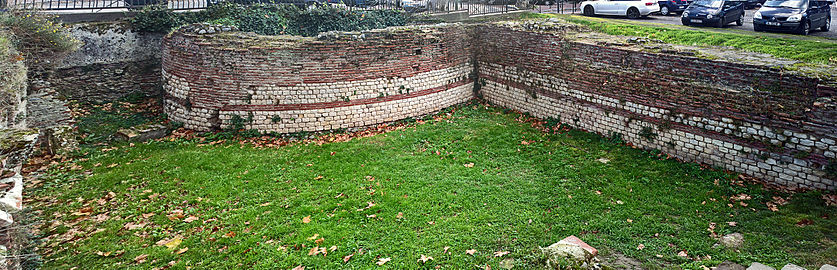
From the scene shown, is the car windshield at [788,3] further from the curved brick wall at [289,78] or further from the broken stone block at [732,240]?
the broken stone block at [732,240]

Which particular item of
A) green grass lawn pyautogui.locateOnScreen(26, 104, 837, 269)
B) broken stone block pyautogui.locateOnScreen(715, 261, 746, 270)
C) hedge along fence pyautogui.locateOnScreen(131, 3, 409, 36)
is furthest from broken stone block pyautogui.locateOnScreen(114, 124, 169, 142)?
broken stone block pyautogui.locateOnScreen(715, 261, 746, 270)

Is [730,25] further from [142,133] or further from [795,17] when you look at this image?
[142,133]

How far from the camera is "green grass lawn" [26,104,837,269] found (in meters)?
6.47

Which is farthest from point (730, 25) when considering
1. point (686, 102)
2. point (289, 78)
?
point (289, 78)

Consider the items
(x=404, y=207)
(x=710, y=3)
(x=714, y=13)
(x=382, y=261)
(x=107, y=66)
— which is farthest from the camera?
(x=710, y=3)

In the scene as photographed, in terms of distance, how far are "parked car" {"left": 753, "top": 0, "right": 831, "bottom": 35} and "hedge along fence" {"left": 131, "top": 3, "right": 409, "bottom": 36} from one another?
972cm

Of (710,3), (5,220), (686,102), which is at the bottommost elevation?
(5,220)

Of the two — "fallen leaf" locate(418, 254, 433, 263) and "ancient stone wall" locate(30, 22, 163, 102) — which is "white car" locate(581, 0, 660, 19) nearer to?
"ancient stone wall" locate(30, 22, 163, 102)

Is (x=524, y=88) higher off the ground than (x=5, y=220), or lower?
higher

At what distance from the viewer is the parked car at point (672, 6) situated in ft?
59.9

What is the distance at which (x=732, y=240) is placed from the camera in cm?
651

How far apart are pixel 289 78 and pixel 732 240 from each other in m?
8.38

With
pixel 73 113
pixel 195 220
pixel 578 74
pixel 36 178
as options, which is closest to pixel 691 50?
pixel 578 74

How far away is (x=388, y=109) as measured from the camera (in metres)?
11.8
